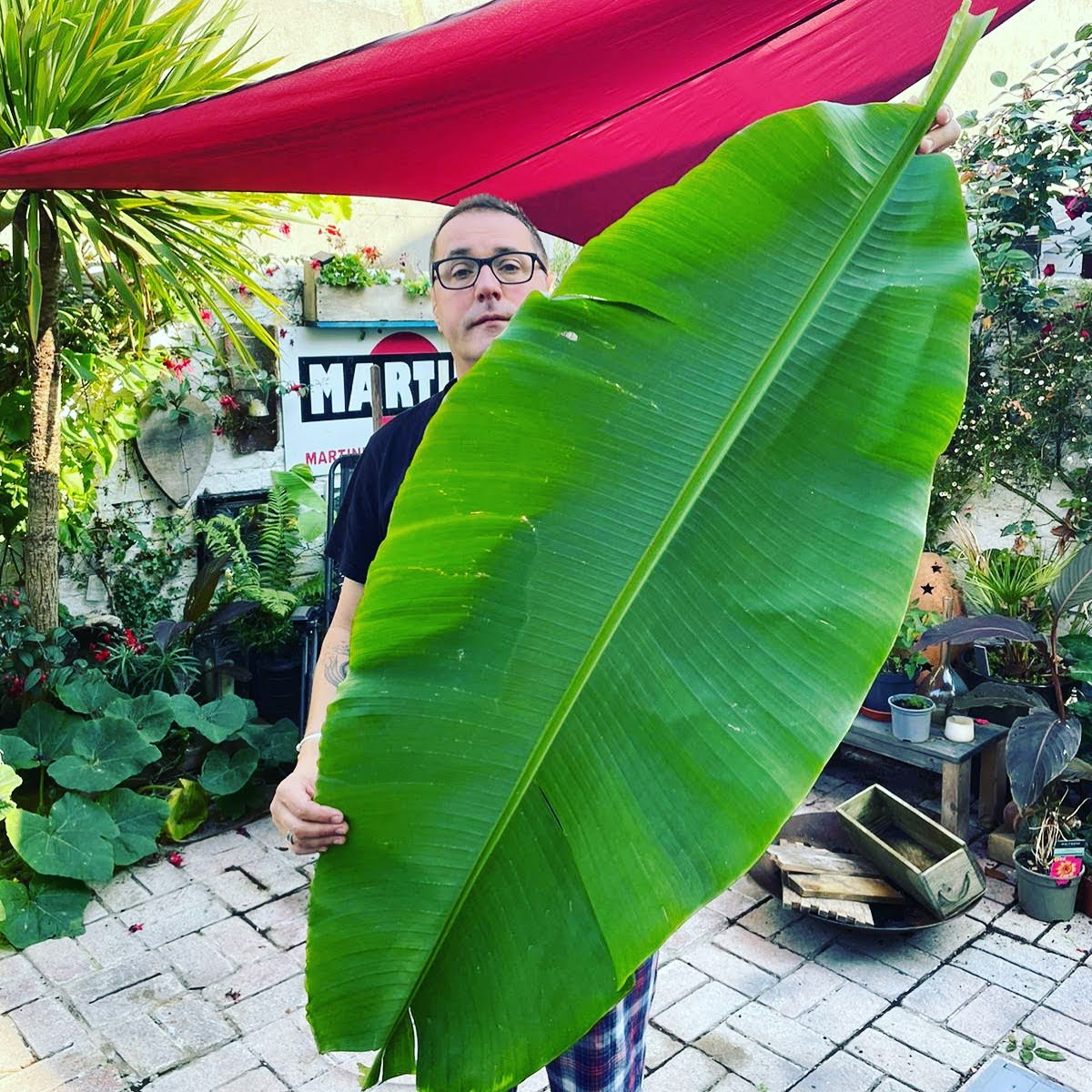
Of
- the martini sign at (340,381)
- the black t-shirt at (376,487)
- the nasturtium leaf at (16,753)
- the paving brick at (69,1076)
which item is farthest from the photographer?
the martini sign at (340,381)

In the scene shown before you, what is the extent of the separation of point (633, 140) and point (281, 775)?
11.7ft

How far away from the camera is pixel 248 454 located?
5.58 meters

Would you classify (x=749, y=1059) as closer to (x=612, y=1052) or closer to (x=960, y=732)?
(x=612, y=1052)

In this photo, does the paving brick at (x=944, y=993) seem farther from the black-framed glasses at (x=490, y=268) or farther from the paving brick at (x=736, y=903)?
the black-framed glasses at (x=490, y=268)

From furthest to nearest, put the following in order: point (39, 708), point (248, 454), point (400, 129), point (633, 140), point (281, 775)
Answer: point (248, 454), point (281, 775), point (39, 708), point (633, 140), point (400, 129)

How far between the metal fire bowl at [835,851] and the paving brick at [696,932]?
0.81 feet

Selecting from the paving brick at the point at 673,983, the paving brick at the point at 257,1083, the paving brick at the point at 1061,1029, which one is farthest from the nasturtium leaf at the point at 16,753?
the paving brick at the point at 1061,1029

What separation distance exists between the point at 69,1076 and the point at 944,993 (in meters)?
2.87

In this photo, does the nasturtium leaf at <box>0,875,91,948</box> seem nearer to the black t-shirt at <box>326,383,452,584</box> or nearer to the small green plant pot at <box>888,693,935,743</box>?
the black t-shirt at <box>326,383,452,584</box>

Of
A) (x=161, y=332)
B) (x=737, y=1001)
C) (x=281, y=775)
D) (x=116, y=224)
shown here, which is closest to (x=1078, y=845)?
(x=737, y=1001)

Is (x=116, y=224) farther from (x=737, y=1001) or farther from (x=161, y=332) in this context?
(x=737, y=1001)

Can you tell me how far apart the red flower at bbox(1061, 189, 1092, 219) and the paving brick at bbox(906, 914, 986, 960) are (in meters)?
3.44

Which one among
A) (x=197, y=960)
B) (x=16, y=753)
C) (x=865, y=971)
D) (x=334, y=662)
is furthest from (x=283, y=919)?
(x=334, y=662)

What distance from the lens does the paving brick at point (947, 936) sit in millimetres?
3598
